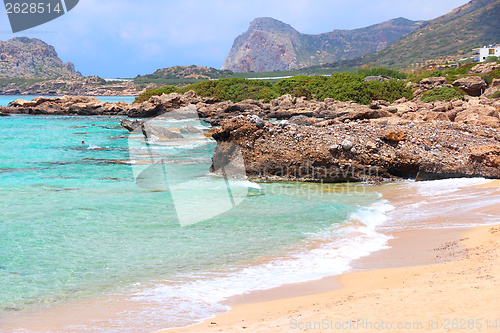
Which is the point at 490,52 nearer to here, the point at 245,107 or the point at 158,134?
the point at 245,107

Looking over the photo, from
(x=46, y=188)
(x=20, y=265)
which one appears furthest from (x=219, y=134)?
(x=20, y=265)

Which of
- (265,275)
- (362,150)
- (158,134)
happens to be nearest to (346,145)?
(362,150)

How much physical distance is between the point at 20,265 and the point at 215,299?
3.18 metres

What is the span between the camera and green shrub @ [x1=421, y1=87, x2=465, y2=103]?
133 ft

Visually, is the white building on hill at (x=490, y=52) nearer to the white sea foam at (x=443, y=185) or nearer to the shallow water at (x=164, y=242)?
the white sea foam at (x=443, y=185)

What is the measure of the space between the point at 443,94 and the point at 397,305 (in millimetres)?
42963

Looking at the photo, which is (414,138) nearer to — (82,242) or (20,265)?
(82,242)

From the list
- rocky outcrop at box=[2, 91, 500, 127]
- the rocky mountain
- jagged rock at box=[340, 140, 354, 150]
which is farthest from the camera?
the rocky mountain

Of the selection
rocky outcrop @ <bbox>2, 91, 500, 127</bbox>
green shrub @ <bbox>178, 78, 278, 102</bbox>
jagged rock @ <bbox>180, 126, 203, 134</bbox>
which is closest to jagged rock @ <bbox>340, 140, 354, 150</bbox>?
rocky outcrop @ <bbox>2, 91, 500, 127</bbox>

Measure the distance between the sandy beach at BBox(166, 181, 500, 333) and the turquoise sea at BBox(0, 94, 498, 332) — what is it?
1.37 feet

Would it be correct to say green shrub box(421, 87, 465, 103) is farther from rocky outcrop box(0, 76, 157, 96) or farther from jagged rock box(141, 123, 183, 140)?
rocky outcrop box(0, 76, 157, 96)

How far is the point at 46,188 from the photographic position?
11.8 metres

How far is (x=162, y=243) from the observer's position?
713 cm

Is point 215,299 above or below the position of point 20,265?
below
